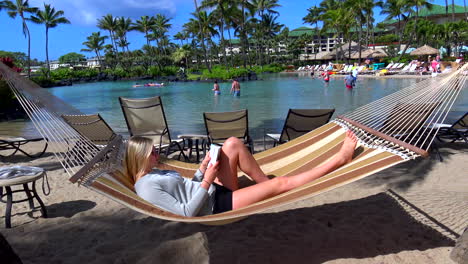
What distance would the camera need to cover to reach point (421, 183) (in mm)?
3254

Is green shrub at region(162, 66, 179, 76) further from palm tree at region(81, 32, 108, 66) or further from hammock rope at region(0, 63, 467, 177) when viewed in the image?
hammock rope at region(0, 63, 467, 177)

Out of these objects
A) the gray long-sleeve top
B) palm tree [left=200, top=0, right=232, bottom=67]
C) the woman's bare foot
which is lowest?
the gray long-sleeve top

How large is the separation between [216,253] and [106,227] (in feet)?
3.11

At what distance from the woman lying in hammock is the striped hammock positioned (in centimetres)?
9

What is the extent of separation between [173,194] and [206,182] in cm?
19

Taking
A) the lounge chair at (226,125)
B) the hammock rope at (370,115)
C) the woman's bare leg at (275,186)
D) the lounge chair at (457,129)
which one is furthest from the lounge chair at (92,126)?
the lounge chair at (457,129)

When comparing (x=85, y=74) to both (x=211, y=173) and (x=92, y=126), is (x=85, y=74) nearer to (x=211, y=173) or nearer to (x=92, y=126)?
(x=92, y=126)

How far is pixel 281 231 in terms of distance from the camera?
7.82ft

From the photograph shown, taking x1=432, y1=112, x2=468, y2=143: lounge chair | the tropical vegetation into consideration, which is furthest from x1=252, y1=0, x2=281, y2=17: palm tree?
x1=432, y1=112, x2=468, y2=143: lounge chair

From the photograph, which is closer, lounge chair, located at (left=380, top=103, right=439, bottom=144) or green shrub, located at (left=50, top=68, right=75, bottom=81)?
lounge chair, located at (left=380, top=103, right=439, bottom=144)

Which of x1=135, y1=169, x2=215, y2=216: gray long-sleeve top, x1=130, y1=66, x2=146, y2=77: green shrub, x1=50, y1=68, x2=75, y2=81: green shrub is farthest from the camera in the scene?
x1=130, y1=66, x2=146, y2=77: green shrub

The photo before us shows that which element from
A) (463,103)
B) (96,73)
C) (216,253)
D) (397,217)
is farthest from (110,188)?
(96,73)

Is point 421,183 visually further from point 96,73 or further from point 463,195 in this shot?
point 96,73

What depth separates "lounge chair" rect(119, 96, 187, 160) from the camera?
4285 mm
